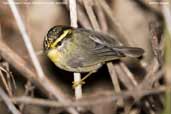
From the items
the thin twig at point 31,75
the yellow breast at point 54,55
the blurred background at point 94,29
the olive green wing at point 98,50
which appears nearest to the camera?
the thin twig at point 31,75

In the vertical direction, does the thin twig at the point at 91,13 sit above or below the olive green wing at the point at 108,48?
above

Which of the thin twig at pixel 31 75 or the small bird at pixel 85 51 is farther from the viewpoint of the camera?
the small bird at pixel 85 51

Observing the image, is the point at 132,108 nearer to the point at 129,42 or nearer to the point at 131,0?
the point at 129,42

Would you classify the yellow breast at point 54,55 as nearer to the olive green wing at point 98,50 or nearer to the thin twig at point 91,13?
the olive green wing at point 98,50

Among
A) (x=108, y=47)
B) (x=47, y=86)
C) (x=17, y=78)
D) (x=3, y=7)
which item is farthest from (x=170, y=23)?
(x=17, y=78)

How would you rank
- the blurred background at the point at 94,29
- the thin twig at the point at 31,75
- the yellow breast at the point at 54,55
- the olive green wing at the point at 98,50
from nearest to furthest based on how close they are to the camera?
1. the thin twig at the point at 31,75
2. the yellow breast at the point at 54,55
3. the olive green wing at the point at 98,50
4. the blurred background at the point at 94,29

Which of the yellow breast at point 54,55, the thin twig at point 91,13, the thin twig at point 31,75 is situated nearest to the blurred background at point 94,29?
the thin twig at point 91,13

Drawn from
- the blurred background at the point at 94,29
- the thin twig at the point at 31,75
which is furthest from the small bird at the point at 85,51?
the thin twig at the point at 31,75

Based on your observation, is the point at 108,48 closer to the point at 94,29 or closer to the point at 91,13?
the point at 94,29

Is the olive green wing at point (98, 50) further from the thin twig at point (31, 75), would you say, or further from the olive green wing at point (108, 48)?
the thin twig at point (31, 75)
